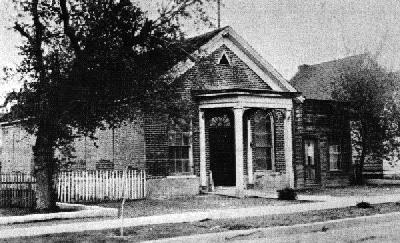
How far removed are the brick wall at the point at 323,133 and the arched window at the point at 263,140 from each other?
4.39ft

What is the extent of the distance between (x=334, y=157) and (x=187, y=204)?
34.1ft

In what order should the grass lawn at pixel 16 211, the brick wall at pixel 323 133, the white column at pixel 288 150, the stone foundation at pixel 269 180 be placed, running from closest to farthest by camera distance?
the grass lawn at pixel 16 211 → the white column at pixel 288 150 → the stone foundation at pixel 269 180 → the brick wall at pixel 323 133

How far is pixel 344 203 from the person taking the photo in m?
15.6

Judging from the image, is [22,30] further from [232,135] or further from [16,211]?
[232,135]

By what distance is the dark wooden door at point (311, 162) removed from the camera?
24062 mm

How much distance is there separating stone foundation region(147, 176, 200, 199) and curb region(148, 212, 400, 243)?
8.25 metres

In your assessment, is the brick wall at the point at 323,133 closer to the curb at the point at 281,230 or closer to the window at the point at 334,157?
the window at the point at 334,157

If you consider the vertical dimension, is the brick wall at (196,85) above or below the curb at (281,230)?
above

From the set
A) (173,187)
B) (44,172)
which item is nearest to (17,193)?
(44,172)

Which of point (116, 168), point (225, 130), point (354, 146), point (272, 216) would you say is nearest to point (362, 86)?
point (354, 146)

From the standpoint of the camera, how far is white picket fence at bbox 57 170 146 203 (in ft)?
58.1

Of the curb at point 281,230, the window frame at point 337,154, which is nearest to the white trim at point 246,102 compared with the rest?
the window frame at point 337,154

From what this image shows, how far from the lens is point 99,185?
1823 centimetres

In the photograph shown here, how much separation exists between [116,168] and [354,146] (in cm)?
1178
